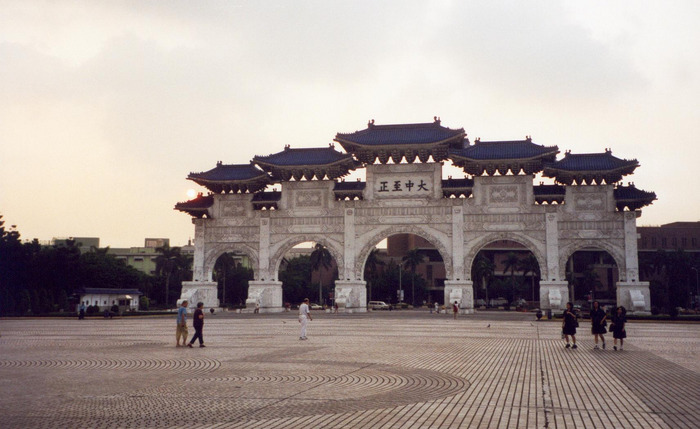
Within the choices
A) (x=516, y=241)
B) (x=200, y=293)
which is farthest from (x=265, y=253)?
(x=516, y=241)

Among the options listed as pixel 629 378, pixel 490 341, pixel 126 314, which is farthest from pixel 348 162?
pixel 629 378

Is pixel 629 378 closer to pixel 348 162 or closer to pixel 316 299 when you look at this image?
pixel 348 162

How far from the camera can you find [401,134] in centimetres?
5400

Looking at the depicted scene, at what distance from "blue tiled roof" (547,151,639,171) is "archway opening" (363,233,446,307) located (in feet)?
109

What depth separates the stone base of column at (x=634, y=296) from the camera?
47656 mm

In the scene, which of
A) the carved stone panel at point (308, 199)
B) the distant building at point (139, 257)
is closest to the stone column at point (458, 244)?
the carved stone panel at point (308, 199)

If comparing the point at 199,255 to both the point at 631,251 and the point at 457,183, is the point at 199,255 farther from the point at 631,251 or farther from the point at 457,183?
the point at 631,251

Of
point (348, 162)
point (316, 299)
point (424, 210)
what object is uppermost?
point (348, 162)

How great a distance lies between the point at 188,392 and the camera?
10.3 meters

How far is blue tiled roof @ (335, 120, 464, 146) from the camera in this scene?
52188mm

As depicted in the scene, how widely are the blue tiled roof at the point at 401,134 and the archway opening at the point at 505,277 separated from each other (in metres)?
32.4

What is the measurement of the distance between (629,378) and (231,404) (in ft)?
26.2

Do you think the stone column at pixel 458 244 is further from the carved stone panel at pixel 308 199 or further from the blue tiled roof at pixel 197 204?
the blue tiled roof at pixel 197 204

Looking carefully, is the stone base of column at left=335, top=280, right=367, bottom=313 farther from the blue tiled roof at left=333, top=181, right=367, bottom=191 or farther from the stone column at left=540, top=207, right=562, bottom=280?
the stone column at left=540, top=207, right=562, bottom=280
